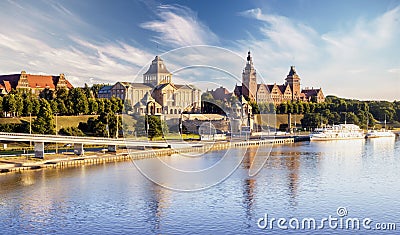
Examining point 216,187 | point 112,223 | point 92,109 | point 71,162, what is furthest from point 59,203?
point 92,109

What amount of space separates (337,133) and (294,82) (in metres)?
35.5

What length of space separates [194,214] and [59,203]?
5.41m

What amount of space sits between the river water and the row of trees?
19.8 metres

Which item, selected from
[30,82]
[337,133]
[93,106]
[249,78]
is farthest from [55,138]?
[337,133]

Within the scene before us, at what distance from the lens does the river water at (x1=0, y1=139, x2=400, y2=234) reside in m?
15.4

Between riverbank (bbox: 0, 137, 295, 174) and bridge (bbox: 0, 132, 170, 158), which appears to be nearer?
riverbank (bbox: 0, 137, 295, 174)

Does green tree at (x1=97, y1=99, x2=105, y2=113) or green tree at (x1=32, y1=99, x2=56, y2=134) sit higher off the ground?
green tree at (x1=97, y1=99, x2=105, y2=113)

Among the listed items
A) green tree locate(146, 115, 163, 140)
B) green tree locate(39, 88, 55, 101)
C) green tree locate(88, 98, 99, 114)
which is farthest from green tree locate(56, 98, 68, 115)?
green tree locate(146, 115, 163, 140)

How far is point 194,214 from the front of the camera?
1669cm

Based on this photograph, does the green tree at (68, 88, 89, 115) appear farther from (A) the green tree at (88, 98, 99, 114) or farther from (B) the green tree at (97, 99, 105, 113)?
(B) the green tree at (97, 99, 105, 113)

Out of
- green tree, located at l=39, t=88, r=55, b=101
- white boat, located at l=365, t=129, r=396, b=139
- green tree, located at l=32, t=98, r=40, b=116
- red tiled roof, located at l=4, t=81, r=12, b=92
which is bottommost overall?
white boat, located at l=365, t=129, r=396, b=139

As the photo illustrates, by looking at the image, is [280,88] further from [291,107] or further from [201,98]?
[201,98]

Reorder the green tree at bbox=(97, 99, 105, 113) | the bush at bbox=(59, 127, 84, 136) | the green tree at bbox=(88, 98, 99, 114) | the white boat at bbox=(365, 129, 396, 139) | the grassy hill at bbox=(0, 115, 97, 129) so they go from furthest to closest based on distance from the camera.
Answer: the white boat at bbox=(365, 129, 396, 139) → the green tree at bbox=(97, 99, 105, 113) → the green tree at bbox=(88, 98, 99, 114) → the grassy hill at bbox=(0, 115, 97, 129) → the bush at bbox=(59, 127, 84, 136)

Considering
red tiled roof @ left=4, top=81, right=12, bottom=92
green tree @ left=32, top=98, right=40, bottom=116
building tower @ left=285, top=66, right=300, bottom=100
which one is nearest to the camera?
green tree @ left=32, top=98, right=40, bottom=116
